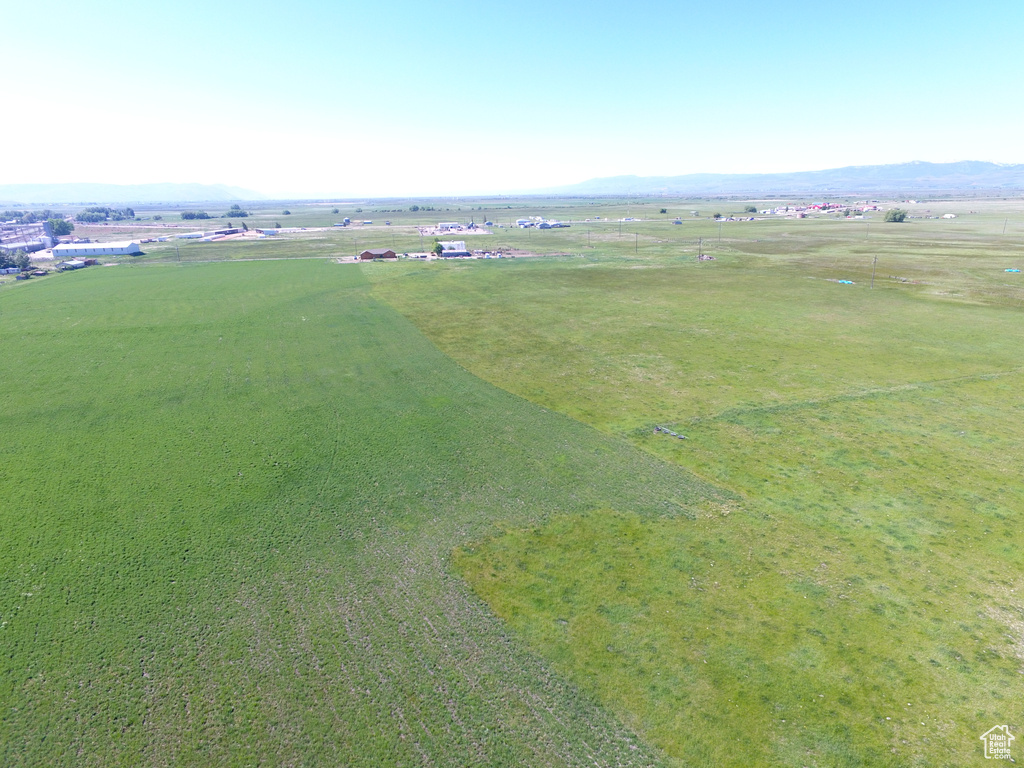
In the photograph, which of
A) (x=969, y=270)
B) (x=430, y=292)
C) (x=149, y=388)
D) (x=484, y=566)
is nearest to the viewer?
(x=484, y=566)

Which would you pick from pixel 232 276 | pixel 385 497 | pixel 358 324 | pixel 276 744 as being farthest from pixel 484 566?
pixel 232 276

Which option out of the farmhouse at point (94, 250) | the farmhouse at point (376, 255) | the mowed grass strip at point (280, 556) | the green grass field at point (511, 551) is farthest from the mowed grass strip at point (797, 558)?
the farmhouse at point (94, 250)

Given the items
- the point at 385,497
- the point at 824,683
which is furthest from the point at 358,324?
the point at 824,683

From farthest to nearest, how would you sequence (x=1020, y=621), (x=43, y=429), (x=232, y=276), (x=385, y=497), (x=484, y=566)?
(x=232, y=276) → (x=43, y=429) → (x=385, y=497) → (x=484, y=566) → (x=1020, y=621)

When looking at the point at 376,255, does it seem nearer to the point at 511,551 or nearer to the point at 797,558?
the point at 511,551

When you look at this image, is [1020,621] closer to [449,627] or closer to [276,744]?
[449,627]

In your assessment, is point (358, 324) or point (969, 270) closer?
point (358, 324)

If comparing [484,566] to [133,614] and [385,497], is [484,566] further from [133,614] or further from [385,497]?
[133,614]
